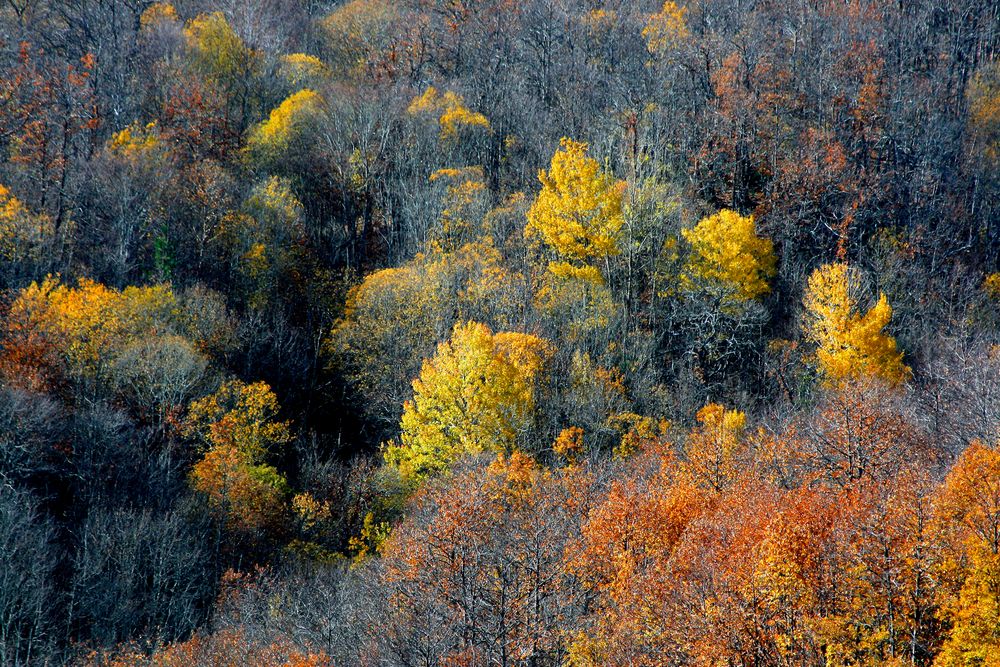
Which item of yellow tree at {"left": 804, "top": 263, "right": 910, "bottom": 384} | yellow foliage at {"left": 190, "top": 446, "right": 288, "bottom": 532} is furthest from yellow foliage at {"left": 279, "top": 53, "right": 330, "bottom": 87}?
yellow tree at {"left": 804, "top": 263, "right": 910, "bottom": 384}

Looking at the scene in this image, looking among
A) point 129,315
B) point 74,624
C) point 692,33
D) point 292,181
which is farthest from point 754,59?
point 74,624

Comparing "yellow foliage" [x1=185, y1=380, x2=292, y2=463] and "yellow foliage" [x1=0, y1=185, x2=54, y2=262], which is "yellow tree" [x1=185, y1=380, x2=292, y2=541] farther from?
"yellow foliage" [x1=0, y1=185, x2=54, y2=262]

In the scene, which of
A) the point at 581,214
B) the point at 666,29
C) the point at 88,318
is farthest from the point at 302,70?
the point at 88,318

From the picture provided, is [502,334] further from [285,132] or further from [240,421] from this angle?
[285,132]

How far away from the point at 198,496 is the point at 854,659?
2622 centimetres

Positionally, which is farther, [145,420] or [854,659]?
[145,420]

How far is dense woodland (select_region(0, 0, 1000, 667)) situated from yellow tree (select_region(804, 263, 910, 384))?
0.18m

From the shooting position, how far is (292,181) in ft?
186

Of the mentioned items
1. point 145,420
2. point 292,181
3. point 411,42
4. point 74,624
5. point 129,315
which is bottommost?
point 74,624

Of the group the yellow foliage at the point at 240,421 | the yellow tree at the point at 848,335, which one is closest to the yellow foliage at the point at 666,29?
the yellow tree at the point at 848,335

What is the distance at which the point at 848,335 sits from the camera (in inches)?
1836

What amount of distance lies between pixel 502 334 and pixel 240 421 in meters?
12.8

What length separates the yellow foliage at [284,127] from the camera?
5778cm

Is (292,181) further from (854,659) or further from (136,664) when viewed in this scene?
(854,659)
